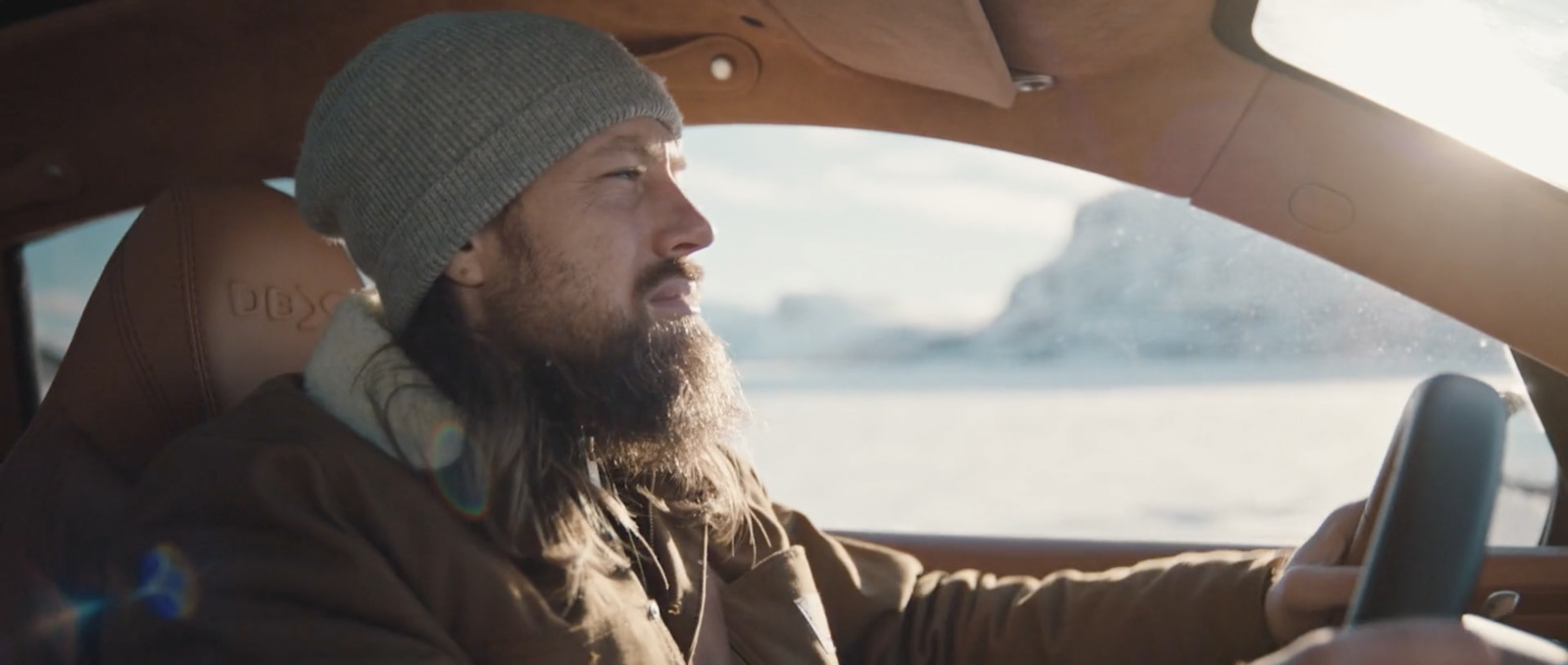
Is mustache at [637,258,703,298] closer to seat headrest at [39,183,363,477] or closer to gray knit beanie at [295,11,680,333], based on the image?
gray knit beanie at [295,11,680,333]

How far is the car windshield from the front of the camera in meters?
1.82

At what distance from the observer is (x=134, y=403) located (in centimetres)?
162

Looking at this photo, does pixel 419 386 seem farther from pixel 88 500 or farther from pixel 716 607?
pixel 716 607

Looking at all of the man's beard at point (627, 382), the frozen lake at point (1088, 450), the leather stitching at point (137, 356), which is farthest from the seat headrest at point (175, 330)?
the frozen lake at point (1088, 450)

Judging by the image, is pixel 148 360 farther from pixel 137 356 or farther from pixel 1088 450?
pixel 1088 450

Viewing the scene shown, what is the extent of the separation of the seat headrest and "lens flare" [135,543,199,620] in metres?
0.40

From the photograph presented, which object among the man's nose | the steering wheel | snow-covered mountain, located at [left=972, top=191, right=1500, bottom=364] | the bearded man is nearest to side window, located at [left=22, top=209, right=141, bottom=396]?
the bearded man

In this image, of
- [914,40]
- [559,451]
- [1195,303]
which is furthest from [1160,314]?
[559,451]

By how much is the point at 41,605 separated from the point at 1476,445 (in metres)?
1.45

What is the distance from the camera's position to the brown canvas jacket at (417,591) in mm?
1224

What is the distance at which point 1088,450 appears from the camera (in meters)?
3.09

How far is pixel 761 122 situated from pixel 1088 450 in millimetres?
1247

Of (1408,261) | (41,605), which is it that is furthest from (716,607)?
(1408,261)

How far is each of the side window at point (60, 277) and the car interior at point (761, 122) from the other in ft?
0.17
